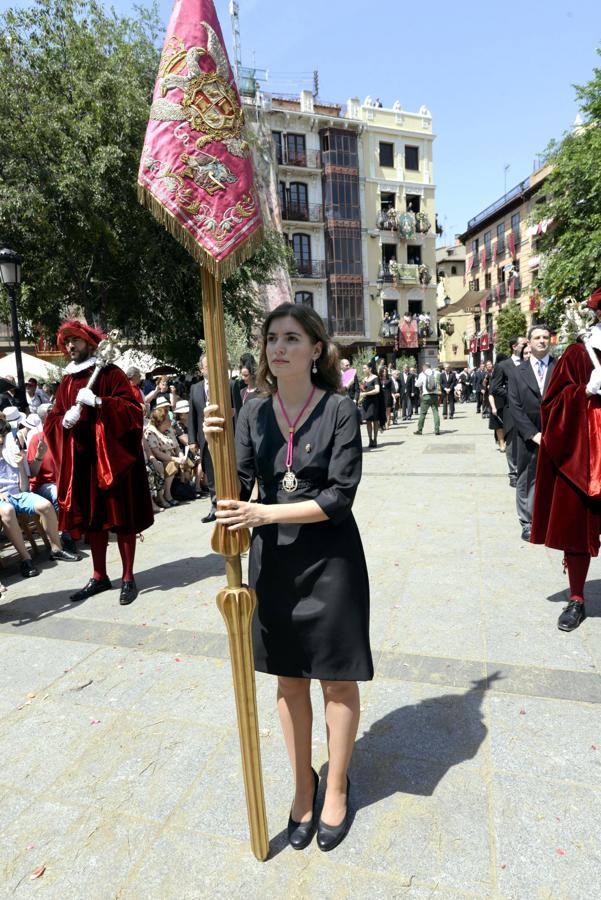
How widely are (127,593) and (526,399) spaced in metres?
3.69

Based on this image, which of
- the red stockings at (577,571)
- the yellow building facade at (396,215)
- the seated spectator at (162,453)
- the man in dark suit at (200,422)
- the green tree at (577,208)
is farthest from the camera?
the yellow building facade at (396,215)

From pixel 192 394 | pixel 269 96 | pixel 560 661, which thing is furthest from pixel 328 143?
pixel 560 661

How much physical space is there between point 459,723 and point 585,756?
0.54 metres

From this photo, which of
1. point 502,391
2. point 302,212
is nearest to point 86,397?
point 502,391

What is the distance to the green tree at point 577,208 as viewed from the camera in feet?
65.3

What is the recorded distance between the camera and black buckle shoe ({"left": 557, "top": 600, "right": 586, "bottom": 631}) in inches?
147

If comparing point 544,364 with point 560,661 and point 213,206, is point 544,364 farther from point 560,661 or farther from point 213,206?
point 213,206

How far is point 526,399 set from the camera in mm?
5117

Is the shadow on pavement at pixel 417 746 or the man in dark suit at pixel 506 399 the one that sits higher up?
the man in dark suit at pixel 506 399

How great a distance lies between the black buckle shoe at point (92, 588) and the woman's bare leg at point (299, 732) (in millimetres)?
3140

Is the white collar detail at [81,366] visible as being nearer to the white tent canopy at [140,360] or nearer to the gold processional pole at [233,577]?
the gold processional pole at [233,577]

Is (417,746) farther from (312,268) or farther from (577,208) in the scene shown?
(312,268)

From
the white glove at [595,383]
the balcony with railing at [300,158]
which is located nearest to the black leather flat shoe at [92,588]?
the white glove at [595,383]

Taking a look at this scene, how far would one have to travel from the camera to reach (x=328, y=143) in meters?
36.4
